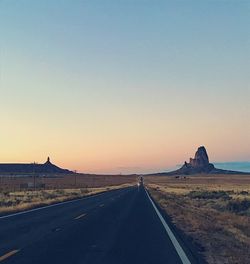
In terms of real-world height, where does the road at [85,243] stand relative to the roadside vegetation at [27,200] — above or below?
below

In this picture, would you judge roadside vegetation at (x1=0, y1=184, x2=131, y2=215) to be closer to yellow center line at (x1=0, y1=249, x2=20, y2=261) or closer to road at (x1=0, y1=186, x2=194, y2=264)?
road at (x1=0, y1=186, x2=194, y2=264)

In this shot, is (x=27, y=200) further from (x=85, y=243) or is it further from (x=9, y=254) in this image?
(x=9, y=254)

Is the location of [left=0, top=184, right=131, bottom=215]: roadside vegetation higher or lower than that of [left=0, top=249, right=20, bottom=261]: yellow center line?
higher

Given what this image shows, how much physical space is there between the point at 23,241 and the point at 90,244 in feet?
6.27

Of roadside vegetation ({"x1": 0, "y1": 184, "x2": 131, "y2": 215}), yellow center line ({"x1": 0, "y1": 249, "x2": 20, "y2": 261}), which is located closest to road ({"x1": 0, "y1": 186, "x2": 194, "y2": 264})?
yellow center line ({"x1": 0, "y1": 249, "x2": 20, "y2": 261})

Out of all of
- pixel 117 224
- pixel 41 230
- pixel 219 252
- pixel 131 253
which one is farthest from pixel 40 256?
pixel 117 224

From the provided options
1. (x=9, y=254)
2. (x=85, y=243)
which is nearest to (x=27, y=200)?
(x=85, y=243)

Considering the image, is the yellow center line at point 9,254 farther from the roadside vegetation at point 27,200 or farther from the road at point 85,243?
the roadside vegetation at point 27,200

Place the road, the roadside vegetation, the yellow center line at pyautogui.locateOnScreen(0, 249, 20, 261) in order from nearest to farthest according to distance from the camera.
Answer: the yellow center line at pyautogui.locateOnScreen(0, 249, 20, 261)
the road
the roadside vegetation

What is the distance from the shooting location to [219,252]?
13234mm

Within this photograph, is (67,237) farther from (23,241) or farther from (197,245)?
(197,245)

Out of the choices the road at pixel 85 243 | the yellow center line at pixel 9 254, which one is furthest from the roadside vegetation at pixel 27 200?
the yellow center line at pixel 9 254

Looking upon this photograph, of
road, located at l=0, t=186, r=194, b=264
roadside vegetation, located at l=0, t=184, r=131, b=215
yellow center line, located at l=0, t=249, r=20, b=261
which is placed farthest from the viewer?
roadside vegetation, located at l=0, t=184, r=131, b=215

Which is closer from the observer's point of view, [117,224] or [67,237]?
[67,237]
